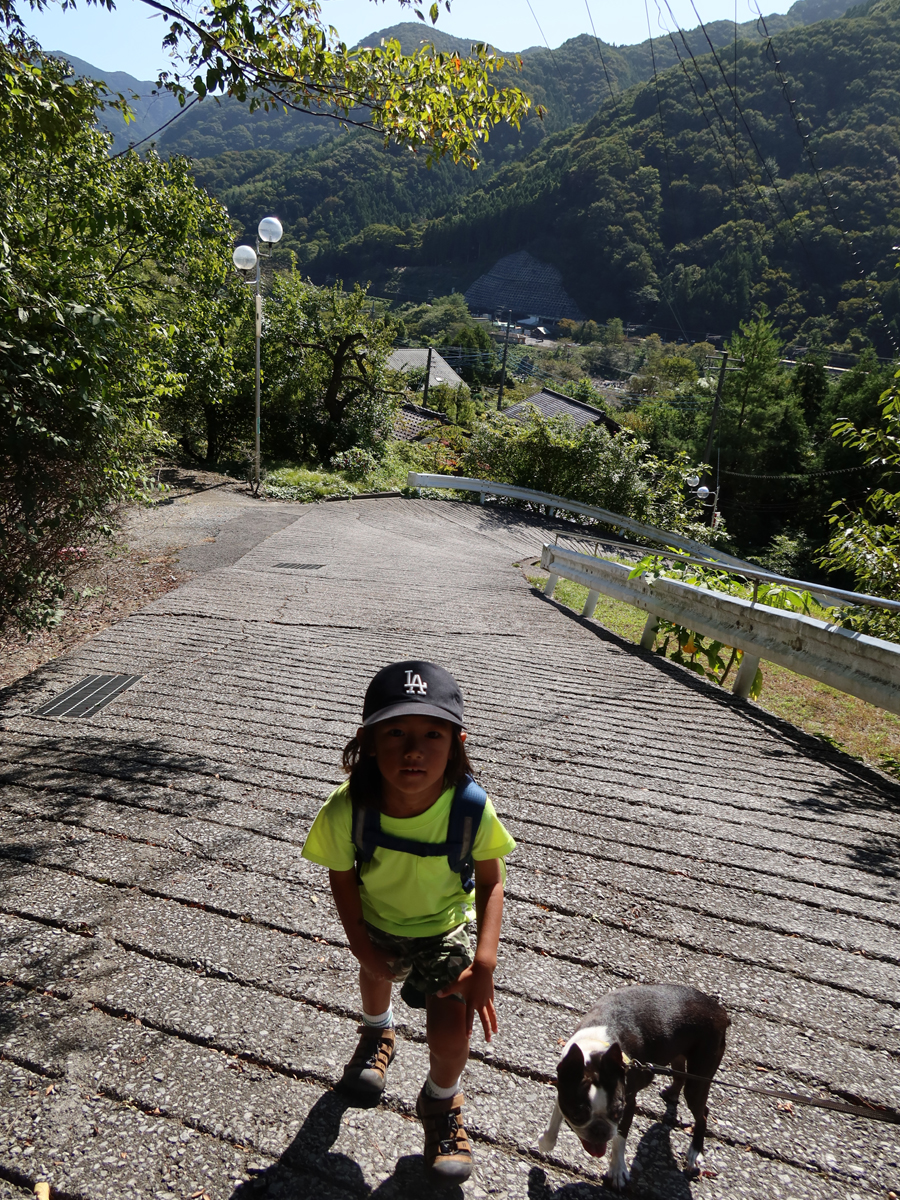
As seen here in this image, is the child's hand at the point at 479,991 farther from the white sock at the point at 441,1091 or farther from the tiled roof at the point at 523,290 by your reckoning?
the tiled roof at the point at 523,290

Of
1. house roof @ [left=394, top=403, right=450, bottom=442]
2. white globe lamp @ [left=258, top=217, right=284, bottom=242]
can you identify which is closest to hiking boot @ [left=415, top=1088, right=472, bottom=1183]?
white globe lamp @ [left=258, top=217, right=284, bottom=242]

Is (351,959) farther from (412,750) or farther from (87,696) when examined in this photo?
(87,696)

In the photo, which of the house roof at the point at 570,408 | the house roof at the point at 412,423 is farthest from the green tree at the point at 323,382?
the house roof at the point at 570,408

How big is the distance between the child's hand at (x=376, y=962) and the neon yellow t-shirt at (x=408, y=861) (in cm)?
→ 6

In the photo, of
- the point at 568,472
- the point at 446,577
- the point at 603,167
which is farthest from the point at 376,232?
the point at 446,577

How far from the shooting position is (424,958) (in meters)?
2.08

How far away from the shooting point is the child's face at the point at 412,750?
6.42ft

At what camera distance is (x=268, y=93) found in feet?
18.2

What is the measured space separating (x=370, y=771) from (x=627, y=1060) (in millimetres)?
976

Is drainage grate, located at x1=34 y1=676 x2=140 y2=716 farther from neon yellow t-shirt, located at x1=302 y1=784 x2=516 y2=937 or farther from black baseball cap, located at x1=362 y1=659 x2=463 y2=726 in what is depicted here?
black baseball cap, located at x1=362 y1=659 x2=463 y2=726

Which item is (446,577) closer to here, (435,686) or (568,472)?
(435,686)

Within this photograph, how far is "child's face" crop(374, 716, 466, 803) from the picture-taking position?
196cm

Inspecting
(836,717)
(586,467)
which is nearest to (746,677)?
(836,717)

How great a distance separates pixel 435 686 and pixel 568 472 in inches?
835
